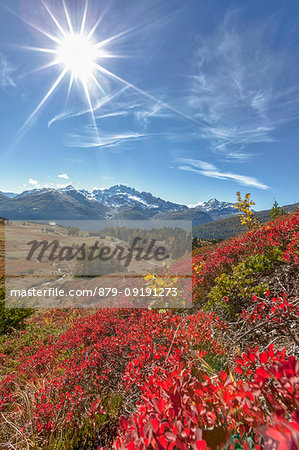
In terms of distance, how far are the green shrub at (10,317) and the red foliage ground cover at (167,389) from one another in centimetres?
324

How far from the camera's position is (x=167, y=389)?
1379mm

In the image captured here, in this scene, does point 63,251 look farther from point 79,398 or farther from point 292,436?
point 292,436

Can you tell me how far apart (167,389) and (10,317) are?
1061 centimetres

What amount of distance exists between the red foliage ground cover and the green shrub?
3244 mm

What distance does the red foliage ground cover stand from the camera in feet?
3.42

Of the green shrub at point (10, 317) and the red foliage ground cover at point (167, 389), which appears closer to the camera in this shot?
the red foliage ground cover at point (167, 389)

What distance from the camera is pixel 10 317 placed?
30.4ft

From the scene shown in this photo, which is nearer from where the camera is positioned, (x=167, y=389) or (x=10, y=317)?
(x=167, y=389)

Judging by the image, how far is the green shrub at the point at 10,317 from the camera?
904 centimetres

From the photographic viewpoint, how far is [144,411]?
1356 millimetres

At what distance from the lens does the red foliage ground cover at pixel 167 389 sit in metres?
1.04

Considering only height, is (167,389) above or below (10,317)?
above

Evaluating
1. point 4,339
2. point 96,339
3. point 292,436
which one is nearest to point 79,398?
point 96,339

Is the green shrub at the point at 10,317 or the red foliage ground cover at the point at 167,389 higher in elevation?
the red foliage ground cover at the point at 167,389
